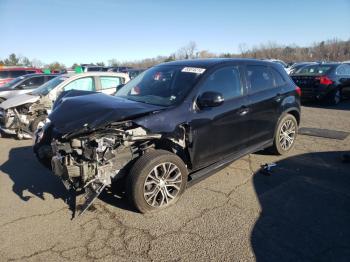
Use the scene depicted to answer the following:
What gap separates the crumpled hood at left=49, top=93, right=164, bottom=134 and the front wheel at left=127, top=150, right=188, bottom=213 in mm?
575

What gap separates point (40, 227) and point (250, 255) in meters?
2.40

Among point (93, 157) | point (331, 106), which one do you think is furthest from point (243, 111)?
point (331, 106)

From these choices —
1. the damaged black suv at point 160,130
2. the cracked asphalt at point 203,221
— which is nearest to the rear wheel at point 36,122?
the cracked asphalt at point 203,221

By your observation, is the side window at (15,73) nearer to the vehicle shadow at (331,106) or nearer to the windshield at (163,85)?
the windshield at (163,85)

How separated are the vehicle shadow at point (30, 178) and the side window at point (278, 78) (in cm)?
412

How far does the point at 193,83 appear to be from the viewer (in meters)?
4.42

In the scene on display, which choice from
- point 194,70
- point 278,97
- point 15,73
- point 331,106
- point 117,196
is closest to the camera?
point 117,196

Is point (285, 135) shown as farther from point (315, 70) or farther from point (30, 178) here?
point (315, 70)

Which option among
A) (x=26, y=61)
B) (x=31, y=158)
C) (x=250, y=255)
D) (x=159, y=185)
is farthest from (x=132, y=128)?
(x=26, y=61)

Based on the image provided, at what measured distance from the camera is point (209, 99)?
4.20 meters

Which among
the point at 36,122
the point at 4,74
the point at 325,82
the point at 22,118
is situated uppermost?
the point at 4,74

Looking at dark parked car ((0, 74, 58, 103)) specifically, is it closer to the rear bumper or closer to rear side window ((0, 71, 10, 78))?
rear side window ((0, 71, 10, 78))

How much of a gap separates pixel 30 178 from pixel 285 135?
4.66 m

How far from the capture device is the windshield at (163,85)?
439 cm
